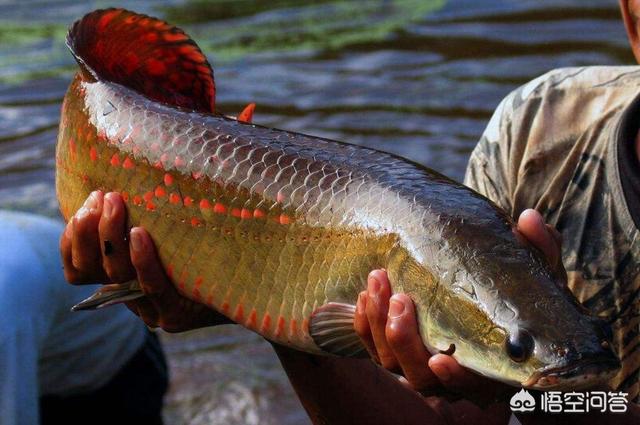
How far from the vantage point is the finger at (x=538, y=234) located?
2387mm

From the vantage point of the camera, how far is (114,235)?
285 cm

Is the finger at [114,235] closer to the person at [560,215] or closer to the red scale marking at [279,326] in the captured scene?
the person at [560,215]

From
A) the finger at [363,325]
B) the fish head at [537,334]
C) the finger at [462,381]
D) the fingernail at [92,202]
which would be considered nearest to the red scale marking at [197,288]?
the fingernail at [92,202]

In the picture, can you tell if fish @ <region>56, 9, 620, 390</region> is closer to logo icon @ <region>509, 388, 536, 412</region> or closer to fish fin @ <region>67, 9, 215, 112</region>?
fish fin @ <region>67, 9, 215, 112</region>

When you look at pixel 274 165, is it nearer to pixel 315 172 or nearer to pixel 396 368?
pixel 315 172

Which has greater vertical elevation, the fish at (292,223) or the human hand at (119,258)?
the fish at (292,223)

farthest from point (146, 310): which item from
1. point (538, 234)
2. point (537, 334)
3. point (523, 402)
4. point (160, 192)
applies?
point (537, 334)

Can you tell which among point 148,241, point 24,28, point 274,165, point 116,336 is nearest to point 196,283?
point 148,241

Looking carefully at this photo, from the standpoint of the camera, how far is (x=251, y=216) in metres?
2.70

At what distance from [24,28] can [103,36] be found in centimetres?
761

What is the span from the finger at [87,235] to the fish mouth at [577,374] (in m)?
1.22

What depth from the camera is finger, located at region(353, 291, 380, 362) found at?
2.44 metres

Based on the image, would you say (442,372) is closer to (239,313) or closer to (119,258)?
(239,313)

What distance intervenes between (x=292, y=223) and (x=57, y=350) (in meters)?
2.06
